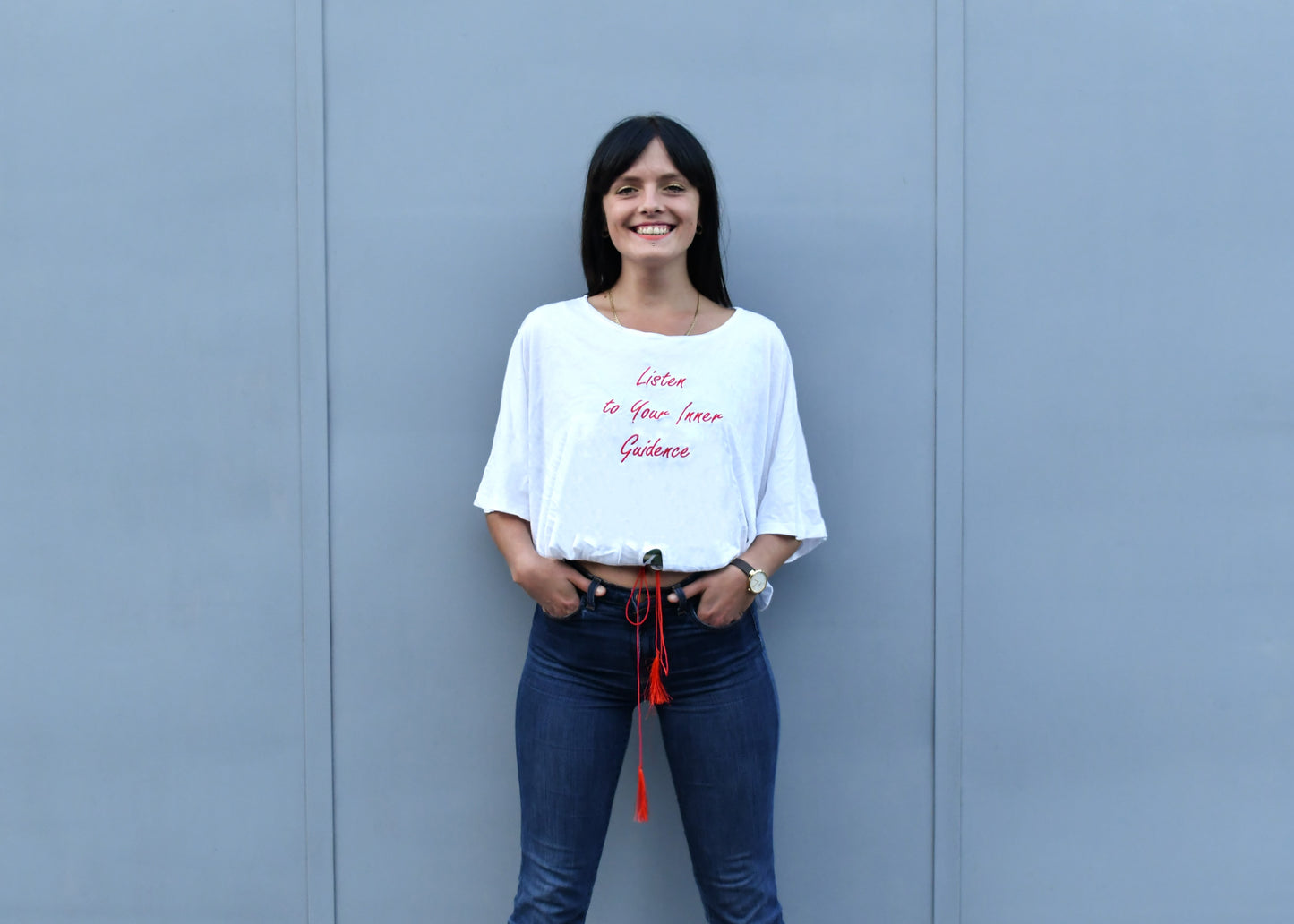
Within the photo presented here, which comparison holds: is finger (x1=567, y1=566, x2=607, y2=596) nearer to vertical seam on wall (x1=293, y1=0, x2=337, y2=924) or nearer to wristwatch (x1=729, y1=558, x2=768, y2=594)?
wristwatch (x1=729, y1=558, x2=768, y2=594)

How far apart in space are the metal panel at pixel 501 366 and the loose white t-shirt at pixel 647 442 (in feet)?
1.00

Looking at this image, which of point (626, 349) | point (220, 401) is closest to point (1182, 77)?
point (626, 349)

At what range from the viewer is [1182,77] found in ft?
6.86

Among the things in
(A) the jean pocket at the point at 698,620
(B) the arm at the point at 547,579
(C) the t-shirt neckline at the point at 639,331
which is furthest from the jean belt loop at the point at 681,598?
(C) the t-shirt neckline at the point at 639,331

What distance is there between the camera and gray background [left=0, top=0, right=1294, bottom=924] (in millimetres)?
2061

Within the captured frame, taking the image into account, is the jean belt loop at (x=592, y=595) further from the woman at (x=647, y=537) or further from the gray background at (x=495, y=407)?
the gray background at (x=495, y=407)

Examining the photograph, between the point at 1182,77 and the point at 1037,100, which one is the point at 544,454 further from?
the point at 1182,77

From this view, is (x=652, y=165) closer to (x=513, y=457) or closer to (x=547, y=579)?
(x=513, y=457)

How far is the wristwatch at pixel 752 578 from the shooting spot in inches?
67.8

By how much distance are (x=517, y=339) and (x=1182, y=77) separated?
143 centimetres

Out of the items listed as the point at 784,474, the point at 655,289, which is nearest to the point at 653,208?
the point at 655,289

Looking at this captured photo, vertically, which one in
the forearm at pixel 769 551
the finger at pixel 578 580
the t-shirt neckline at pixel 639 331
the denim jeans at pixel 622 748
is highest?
the t-shirt neckline at pixel 639 331

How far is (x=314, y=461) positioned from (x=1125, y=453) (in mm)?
1626

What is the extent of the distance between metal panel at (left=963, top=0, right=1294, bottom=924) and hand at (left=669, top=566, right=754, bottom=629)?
641 mm
